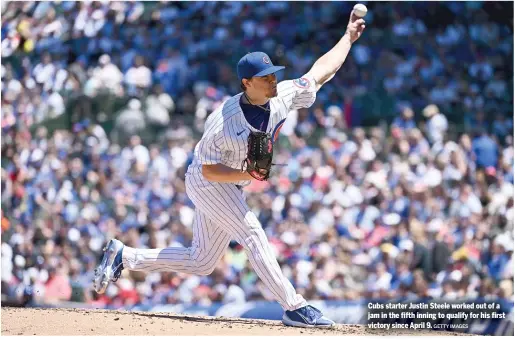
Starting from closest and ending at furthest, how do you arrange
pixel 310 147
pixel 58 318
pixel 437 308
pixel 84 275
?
pixel 58 318 → pixel 437 308 → pixel 84 275 → pixel 310 147

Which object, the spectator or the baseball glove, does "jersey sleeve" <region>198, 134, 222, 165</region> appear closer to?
the baseball glove

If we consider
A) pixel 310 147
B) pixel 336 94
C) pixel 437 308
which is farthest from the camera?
pixel 336 94

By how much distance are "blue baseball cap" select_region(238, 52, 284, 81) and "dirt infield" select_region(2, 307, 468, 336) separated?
4.65 feet

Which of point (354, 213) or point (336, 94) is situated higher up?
point (336, 94)

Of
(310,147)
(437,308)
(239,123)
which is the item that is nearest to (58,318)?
(239,123)

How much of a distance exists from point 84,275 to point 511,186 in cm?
437

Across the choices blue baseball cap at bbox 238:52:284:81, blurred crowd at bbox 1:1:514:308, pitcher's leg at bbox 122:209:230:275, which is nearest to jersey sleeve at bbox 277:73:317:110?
blue baseball cap at bbox 238:52:284:81

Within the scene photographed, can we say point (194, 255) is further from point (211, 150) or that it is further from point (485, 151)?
point (485, 151)

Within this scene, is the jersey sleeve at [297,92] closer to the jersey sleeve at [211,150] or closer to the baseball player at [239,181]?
the baseball player at [239,181]

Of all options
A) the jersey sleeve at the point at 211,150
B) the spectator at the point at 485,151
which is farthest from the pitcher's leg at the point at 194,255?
the spectator at the point at 485,151

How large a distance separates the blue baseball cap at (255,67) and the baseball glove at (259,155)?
0.33 meters

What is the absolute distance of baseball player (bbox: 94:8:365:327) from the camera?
5000mm

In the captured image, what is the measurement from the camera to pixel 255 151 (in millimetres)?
4875

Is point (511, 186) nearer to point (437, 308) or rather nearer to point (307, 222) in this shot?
point (307, 222)
